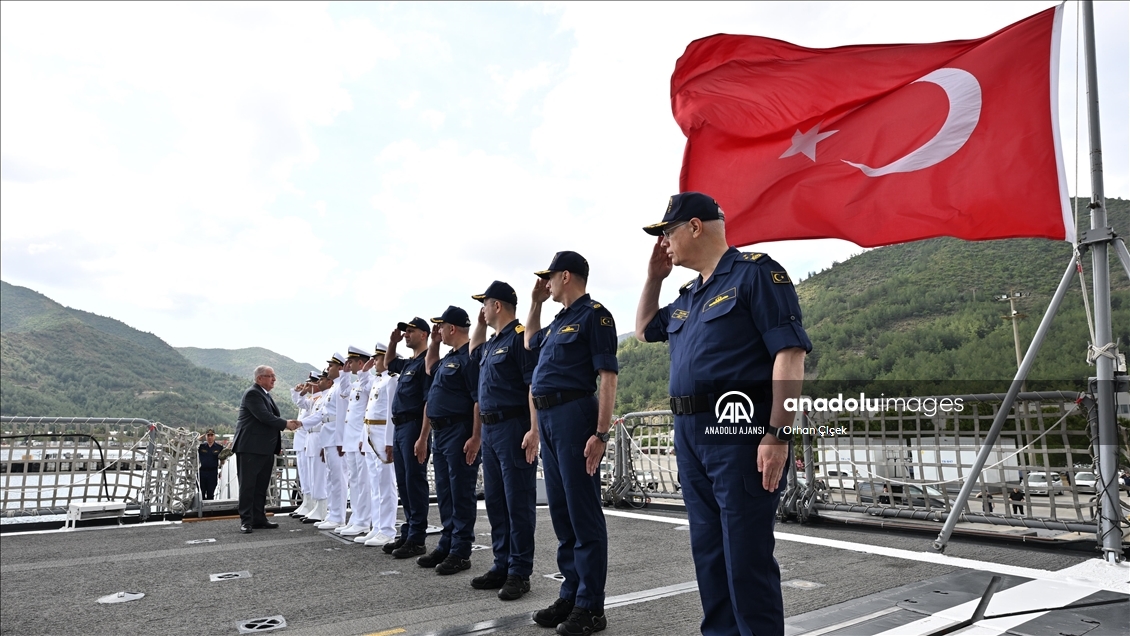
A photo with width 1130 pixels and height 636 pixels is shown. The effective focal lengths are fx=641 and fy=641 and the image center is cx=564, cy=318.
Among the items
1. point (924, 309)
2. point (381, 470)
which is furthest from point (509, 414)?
point (924, 309)

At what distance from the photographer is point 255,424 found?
7910 mm

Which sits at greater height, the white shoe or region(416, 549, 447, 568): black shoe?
Answer: region(416, 549, 447, 568): black shoe

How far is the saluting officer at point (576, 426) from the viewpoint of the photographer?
3.09 meters

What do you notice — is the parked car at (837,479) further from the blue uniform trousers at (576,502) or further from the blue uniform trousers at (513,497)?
the blue uniform trousers at (576,502)

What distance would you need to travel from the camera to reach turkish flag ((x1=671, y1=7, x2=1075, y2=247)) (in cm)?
358

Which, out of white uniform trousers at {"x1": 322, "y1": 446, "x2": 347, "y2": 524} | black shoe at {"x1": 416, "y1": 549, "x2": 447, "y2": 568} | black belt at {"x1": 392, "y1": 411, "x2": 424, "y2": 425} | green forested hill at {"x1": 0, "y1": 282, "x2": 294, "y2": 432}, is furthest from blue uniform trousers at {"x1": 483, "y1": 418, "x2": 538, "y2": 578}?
green forested hill at {"x1": 0, "y1": 282, "x2": 294, "y2": 432}

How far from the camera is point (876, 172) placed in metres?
4.08

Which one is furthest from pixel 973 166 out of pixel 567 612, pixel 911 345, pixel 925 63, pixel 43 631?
pixel 911 345

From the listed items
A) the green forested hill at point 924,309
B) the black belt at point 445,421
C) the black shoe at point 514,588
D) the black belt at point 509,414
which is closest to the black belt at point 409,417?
the black belt at point 445,421

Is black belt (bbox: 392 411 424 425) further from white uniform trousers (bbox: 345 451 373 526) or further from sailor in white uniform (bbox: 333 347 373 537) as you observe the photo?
white uniform trousers (bbox: 345 451 373 526)

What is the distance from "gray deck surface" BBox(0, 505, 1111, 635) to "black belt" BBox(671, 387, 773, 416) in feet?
3.91

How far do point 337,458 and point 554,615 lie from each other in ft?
16.8

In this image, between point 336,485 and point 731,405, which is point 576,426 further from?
point 336,485

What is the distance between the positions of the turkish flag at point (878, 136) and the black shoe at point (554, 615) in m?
2.77
